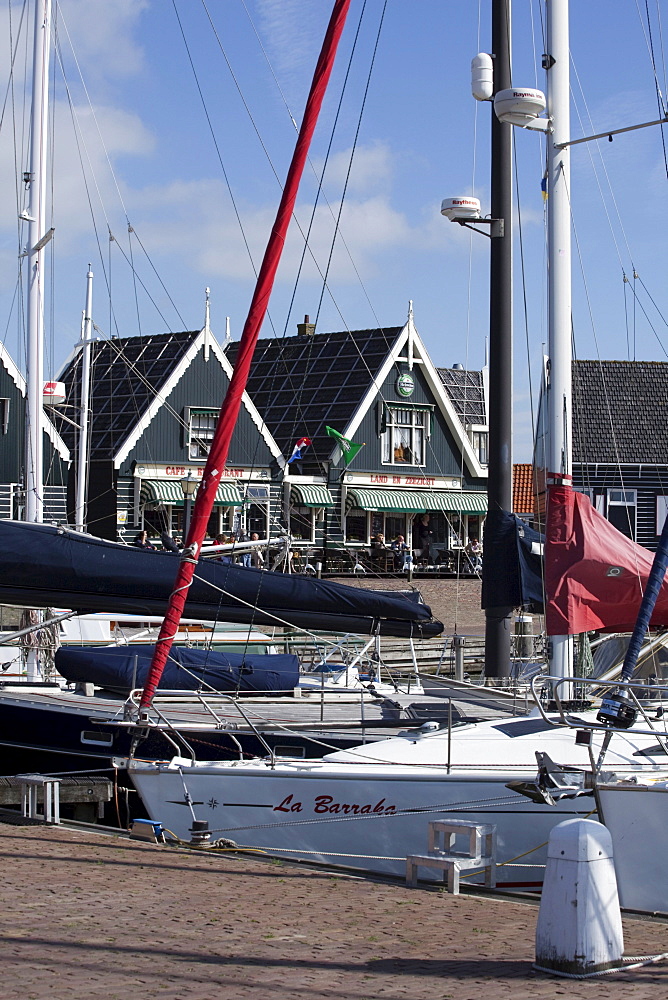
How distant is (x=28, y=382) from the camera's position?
19500 millimetres

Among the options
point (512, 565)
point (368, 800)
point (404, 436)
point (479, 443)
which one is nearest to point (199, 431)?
point (404, 436)

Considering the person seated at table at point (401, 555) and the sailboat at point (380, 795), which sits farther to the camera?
the person seated at table at point (401, 555)

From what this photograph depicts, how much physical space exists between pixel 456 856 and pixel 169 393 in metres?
34.2

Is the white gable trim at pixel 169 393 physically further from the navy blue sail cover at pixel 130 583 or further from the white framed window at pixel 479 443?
the navy blue sail cover at pixel 130 583

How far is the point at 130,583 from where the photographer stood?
40.2 feet

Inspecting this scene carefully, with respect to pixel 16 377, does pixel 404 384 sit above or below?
above

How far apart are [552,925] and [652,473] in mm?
37555

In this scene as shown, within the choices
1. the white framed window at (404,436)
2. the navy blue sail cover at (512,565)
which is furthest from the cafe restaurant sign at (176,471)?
the navy blue sail cover at (512,565)

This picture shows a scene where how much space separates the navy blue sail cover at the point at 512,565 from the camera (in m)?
14.4

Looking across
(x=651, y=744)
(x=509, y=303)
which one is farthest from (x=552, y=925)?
(x=509, y=303)

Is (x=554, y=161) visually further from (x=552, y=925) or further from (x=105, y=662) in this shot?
(x=552, y=925)

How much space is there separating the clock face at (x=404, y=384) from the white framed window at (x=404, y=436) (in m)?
0.68

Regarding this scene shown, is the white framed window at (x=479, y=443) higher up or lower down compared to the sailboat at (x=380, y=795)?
higher up

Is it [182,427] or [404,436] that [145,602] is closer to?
[182,427]
